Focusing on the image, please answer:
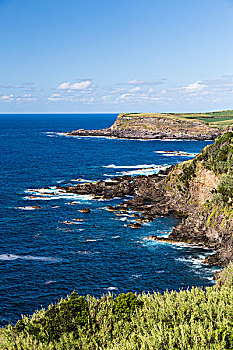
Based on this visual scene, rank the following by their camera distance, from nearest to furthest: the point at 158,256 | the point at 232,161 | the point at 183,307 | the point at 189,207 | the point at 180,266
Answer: the point at 183,307
the point at 180,266
the point at 158,256
the point at 232,161
the point at 189,207

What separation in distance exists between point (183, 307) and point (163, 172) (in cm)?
10751

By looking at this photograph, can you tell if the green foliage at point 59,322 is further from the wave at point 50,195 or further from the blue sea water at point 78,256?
the wave at point 50,195

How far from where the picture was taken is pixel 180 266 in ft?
234

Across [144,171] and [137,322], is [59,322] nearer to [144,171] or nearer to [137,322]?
[137,322]

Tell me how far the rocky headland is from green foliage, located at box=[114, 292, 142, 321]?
1212 inches

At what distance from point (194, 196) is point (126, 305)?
63329 millimetres

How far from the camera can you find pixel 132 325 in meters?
42.1

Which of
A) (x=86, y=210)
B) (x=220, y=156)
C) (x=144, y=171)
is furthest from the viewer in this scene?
(x=144, y=171)

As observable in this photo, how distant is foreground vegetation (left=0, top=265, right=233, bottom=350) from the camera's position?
3541cm

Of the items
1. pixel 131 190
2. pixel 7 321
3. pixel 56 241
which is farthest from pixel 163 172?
pixel 7 321

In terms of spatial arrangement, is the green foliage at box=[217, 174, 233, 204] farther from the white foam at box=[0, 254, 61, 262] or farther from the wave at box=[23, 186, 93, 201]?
the wave at box=[23, 186, 93, 201]

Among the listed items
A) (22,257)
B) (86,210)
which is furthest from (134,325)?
(86,210)

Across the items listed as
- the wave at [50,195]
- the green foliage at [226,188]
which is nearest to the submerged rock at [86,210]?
the wave at [50,195]

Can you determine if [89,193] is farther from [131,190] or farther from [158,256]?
[158,256]
